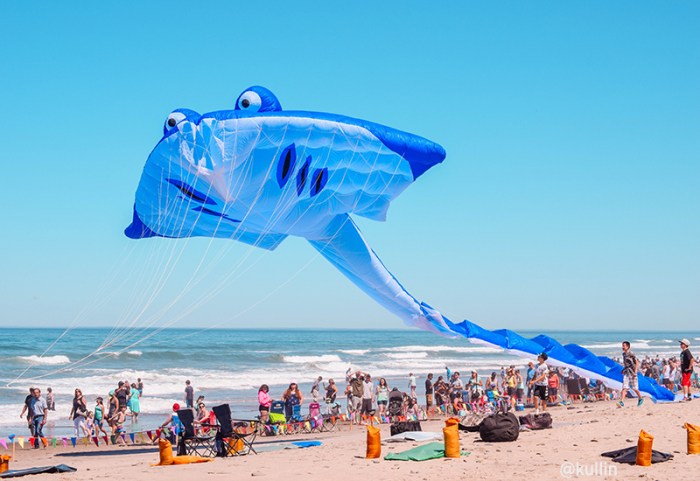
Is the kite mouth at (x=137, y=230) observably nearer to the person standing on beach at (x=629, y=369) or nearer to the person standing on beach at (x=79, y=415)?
the person standing on beach at (x=79, y=415)

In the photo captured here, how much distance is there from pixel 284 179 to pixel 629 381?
757cm

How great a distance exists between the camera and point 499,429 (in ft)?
38.6

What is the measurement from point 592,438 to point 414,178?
4.48 meters

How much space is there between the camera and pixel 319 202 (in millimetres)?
12938

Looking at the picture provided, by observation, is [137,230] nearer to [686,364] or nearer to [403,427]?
[403,427]

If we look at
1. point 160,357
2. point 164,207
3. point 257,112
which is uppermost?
point 257,112

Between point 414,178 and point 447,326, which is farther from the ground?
point 414,178

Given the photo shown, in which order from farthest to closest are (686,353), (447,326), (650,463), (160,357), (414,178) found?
1. (160,357)
2. (686,353)
3. (447,326)
4. (414,178)
5. (650,463)

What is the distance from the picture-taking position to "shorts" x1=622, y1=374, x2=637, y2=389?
50.1ft

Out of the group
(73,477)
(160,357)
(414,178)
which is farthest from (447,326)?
(160,357)

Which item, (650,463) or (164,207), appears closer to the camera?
(650,463)

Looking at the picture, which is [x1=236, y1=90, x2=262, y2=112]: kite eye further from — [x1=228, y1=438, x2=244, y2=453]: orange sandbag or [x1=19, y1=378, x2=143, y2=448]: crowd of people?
[x1=19, y1=378, x2=143, y2=448]: crowd of people

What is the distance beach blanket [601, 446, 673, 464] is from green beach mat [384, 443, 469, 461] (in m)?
1.87

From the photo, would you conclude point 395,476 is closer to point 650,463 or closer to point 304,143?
point 650,463
